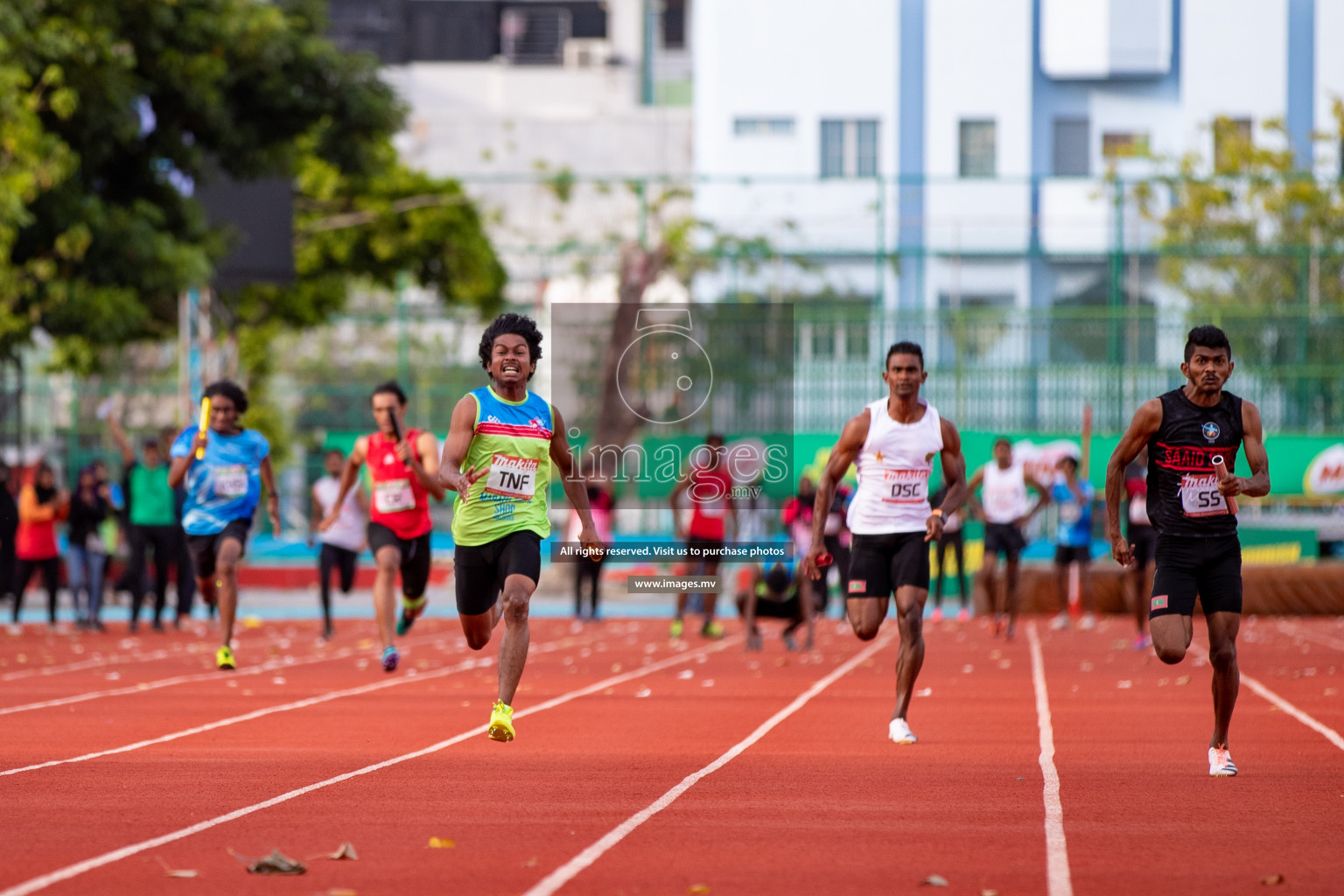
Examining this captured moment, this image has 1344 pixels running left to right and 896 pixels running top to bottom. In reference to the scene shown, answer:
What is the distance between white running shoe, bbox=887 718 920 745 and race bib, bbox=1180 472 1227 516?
82.1 inches

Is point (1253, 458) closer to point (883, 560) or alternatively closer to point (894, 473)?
point (894, 473)

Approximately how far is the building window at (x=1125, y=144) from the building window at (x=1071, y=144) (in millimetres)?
473

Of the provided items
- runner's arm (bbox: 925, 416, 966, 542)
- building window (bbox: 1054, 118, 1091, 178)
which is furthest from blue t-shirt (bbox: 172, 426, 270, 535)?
building window (bbox: 1054, 118, 1091, 178)

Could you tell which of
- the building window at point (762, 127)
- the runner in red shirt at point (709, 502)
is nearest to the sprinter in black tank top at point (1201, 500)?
the runner in red shirt at point (709, 502)

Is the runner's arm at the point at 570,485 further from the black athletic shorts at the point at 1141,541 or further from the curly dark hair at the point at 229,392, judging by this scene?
the black athletic shorts at the point at 1141,541

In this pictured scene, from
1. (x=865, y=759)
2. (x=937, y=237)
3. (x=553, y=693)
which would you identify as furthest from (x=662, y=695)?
(x=937, y=237)

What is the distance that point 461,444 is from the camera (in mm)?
9938

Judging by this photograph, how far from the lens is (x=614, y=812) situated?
7910 mm

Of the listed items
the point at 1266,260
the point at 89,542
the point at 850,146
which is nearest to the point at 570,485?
the point at 89,542

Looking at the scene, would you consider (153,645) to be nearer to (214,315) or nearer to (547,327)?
(214,315)

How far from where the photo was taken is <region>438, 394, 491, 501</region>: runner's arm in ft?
32.2

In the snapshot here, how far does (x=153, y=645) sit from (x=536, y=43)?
50427mm

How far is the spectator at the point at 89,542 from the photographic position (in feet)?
71.1

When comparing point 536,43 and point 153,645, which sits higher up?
point 536,43
